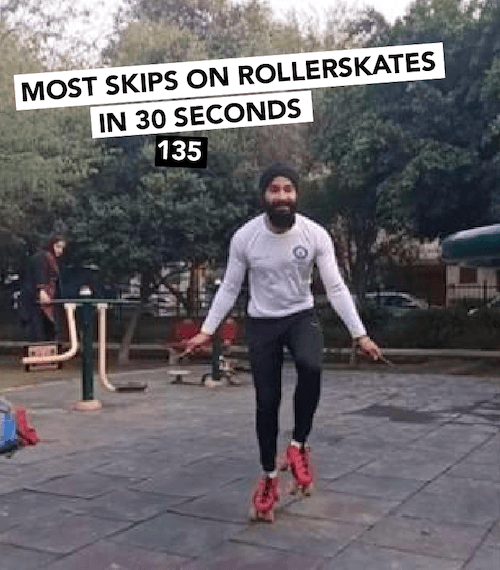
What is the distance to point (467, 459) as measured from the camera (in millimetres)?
5527

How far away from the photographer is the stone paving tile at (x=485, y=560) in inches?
135

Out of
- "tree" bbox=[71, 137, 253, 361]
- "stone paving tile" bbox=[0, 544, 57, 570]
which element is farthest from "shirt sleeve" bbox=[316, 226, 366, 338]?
"tree" bbox=[71, 137, 253, 361]

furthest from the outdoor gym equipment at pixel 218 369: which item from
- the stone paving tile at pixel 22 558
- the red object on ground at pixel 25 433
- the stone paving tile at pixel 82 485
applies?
the stone paving tile at pixel 22 558

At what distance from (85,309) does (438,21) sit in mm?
9955

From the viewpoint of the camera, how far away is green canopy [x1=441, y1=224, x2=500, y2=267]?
5.12 m

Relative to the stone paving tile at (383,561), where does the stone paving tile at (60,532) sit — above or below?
above

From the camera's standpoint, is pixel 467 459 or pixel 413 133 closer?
pixel 467 459

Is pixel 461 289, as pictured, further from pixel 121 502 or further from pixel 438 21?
pixel 121 502

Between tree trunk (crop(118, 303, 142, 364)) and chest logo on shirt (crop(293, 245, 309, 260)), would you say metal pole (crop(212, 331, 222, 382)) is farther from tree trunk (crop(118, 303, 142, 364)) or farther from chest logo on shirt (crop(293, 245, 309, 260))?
chest logo on shirt (crop(293, 245, 309, 260))

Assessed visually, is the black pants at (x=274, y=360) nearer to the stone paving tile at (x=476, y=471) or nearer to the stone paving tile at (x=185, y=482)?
the stone paving tile at (x=185, y=482)

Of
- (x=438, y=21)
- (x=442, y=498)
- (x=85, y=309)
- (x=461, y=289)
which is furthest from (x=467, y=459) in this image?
(x=461, y=289)

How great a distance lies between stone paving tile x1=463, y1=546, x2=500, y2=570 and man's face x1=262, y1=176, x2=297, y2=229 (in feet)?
5.71

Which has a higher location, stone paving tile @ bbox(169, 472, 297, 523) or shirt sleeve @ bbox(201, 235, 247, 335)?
shirt sleeve @ bbox(201, 235, 247, 335)

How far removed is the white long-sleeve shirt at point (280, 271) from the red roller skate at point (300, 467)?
0.68m
